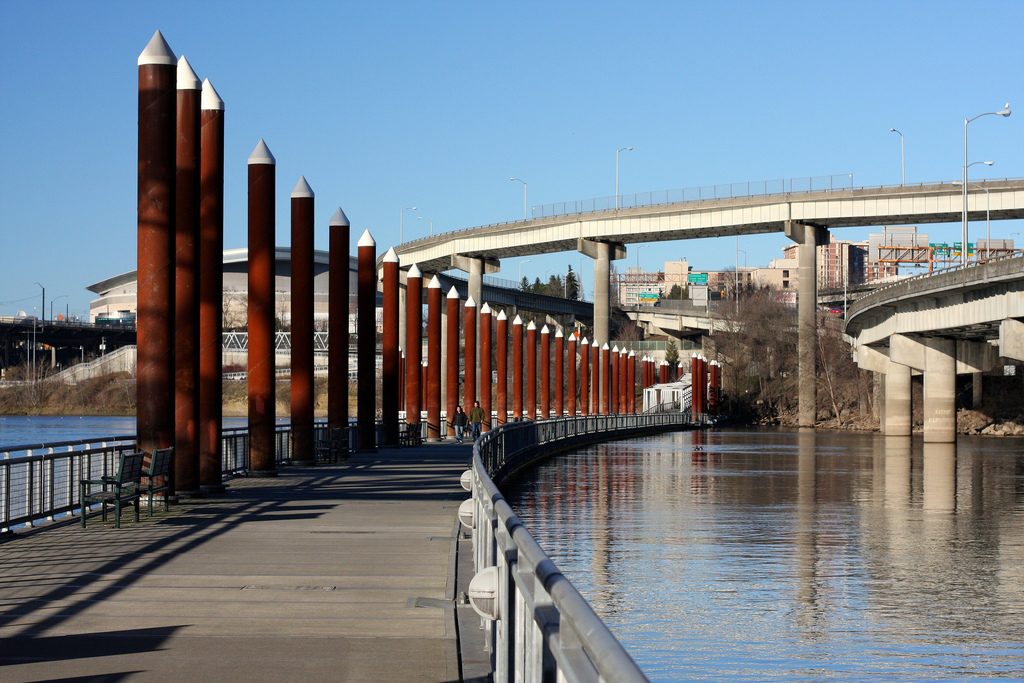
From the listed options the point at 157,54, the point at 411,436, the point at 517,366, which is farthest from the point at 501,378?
the point at 157,54

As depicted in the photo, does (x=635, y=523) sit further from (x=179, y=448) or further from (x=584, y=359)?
(x=584, y=359)

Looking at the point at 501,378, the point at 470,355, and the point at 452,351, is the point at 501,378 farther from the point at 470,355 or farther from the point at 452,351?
the point at 452,351

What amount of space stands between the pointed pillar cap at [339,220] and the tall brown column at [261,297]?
11536mm

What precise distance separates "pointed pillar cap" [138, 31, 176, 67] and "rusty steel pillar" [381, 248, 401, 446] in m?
28.7

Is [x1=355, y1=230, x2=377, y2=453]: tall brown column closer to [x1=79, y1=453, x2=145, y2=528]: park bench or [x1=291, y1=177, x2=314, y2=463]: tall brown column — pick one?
[x1=291, y1=177, x2=314, y2=463]: tall brown column

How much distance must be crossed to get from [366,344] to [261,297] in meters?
18.6

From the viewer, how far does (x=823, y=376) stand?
5187 inches

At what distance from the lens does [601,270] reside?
12331cm

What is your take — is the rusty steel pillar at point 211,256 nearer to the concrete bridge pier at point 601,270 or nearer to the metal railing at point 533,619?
the metal railing at point 533,619

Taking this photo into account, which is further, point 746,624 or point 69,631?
point 746,624

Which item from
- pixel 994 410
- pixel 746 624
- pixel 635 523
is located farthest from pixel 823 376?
pixel 746 624

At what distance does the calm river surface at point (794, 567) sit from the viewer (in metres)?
14.1

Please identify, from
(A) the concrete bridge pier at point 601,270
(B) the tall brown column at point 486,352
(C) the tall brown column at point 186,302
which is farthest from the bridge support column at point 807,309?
(C) the tall brown column at point 186,302

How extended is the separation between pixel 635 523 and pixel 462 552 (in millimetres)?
12256
